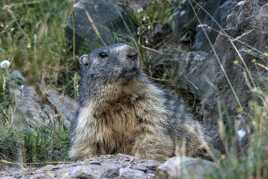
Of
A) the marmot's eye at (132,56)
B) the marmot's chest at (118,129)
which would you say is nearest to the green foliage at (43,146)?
the marmot's chest at (118,129)

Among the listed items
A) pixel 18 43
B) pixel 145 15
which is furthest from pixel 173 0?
pixel 18 43

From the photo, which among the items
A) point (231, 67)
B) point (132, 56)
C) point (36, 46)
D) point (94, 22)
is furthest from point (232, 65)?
point (36, 46)

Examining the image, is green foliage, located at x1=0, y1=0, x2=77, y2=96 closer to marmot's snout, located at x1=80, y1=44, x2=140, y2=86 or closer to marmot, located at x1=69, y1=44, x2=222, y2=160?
marmot's snout, located at x1=80, y1=44, x2=140, y2=86

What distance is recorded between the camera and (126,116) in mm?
6211

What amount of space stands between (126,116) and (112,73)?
370 mm

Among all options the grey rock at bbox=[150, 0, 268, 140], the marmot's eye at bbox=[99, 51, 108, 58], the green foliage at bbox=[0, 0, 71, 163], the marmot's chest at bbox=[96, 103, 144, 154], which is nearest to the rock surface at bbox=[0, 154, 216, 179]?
the marmot's chest at bbox=[96, 103, 144, 154]

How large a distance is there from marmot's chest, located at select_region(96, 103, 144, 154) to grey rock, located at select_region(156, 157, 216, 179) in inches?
65.1

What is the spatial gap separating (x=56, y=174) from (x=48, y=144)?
1.67m

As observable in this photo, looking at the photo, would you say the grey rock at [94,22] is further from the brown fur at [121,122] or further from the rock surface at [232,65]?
the brown fur at [121,122]

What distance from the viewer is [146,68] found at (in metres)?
8.62

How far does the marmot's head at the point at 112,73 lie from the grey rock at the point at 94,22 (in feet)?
8.95

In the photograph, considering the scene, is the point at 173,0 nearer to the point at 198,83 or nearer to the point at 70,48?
the point at 70,48

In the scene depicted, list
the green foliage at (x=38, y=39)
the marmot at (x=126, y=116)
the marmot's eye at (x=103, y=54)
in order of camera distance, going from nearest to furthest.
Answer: the marmot at (x=126, y=116)
the marmot's eye at (x=103, y=54)
the green foliage at (x=38, y=39)

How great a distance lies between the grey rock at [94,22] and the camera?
923 centimetres
